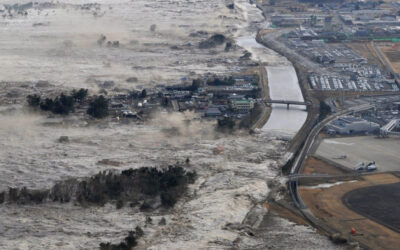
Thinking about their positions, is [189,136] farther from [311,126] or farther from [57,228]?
[57,228]

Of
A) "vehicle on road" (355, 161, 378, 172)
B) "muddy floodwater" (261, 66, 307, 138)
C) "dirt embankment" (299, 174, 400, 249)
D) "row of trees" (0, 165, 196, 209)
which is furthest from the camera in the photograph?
"muddy floodwater" (261, 66, 307, 138)

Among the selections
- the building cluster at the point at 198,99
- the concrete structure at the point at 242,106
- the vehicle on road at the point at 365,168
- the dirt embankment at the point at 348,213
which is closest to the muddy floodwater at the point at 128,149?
the dirt embankment at the point at 348,213

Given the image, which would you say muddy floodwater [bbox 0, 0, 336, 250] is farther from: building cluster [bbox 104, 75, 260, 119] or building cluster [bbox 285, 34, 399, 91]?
building cluster [bbox 285, 34, 399, 91]

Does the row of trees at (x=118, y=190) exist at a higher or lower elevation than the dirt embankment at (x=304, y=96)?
higher

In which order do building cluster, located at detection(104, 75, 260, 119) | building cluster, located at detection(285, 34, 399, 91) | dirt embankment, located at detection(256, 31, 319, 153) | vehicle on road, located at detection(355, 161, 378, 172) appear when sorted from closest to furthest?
vehicle on road, located at detection(355, 161, 378, 172) → dirt embankment, located at detection(256, 31, 319, 153) → building cluster, located at detection(104, 75, 260, 119) → building cluster, located at detection(285, 34, 399, 91)

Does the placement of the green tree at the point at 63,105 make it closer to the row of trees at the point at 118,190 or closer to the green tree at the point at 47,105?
the green tree at the point at 47,105

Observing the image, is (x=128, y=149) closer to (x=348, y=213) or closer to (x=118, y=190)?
(x=118, y=190)


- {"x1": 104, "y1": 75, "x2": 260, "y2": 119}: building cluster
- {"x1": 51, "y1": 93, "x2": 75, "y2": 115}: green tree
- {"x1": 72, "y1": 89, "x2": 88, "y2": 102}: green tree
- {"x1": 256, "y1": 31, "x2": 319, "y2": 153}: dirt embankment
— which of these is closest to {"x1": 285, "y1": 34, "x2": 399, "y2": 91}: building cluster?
{"x1": 256, "y1": 31, "x2": 319, "y2": 153}: dirt embankment
